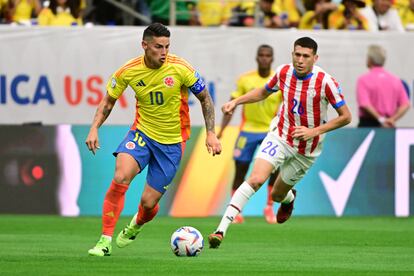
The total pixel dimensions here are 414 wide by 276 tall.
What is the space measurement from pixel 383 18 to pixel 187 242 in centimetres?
1188

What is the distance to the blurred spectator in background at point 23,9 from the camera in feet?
74.3

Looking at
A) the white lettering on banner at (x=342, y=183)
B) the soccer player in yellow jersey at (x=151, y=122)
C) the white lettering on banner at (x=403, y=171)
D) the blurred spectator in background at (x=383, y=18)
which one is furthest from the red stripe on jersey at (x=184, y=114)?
the blurred spectator in background at (x=383, y=18)

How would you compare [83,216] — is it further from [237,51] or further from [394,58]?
[394,58]

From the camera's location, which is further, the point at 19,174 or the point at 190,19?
the point at 190,19

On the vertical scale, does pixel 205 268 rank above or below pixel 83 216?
above

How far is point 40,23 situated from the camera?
73.5ft

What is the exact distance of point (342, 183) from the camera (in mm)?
20062

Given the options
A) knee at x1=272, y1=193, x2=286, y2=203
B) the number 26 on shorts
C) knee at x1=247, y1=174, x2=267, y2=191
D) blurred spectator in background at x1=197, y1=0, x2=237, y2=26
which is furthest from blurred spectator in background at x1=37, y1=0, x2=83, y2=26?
knee at x1=247, y1=174, x2=267, y2=191

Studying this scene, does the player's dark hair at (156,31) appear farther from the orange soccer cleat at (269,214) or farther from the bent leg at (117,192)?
the orange soccer cleat at (269,214)

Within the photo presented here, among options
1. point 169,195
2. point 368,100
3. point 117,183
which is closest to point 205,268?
point 117,183

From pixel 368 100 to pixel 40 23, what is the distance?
5962mm

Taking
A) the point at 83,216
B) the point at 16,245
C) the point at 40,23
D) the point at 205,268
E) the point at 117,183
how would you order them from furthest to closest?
1. the point at 40,23
2. the point at 83,216
3. the point at 16,245
4. the point at 117,183
5. the point at 205,268

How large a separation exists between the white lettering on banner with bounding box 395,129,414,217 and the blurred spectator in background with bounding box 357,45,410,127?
69 cm

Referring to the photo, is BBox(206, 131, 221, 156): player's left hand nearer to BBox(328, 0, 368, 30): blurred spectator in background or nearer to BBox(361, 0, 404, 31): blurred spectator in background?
BBox(328, 0, 368, 30): blurred spectator in background
